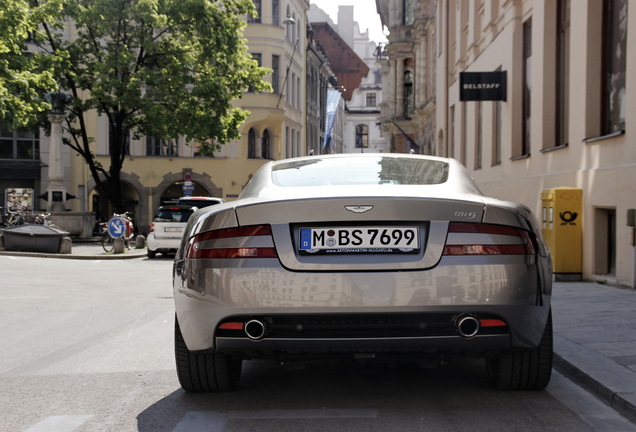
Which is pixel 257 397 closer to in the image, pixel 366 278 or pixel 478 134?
pixel 366 278

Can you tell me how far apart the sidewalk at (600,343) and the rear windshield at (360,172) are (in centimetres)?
157

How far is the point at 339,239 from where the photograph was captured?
174 inches

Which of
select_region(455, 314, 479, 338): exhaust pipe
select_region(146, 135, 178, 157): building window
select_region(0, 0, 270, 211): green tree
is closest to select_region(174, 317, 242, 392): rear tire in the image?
select_region(455, 314, 479, 338): exhaust pipe

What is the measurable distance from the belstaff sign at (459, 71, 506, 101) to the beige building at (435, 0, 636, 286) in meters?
0.08

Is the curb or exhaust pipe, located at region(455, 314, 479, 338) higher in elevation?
exhaust pipe, located at region(455, 314, 479, 338)

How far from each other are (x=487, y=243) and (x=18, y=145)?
41705 mm

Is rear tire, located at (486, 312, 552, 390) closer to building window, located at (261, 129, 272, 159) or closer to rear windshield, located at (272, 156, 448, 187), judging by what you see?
rear windshield, located at (272, 156, 448, 187)

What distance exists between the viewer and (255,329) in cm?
448

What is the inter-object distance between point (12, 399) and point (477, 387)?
282cm

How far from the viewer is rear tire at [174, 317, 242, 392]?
5.01 m

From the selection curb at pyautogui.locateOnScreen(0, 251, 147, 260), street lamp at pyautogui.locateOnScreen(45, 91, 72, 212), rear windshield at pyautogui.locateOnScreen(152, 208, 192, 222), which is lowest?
curb at pyautogui.locateOnScreen(0, 251, 147, 260)

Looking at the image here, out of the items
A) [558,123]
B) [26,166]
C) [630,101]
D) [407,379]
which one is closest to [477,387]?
[407,379]

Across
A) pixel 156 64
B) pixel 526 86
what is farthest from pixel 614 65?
pixel 156 64

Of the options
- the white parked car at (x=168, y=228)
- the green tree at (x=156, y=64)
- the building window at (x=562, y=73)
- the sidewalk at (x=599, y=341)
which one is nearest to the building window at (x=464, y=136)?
the green tree at (x=156, y=64)
